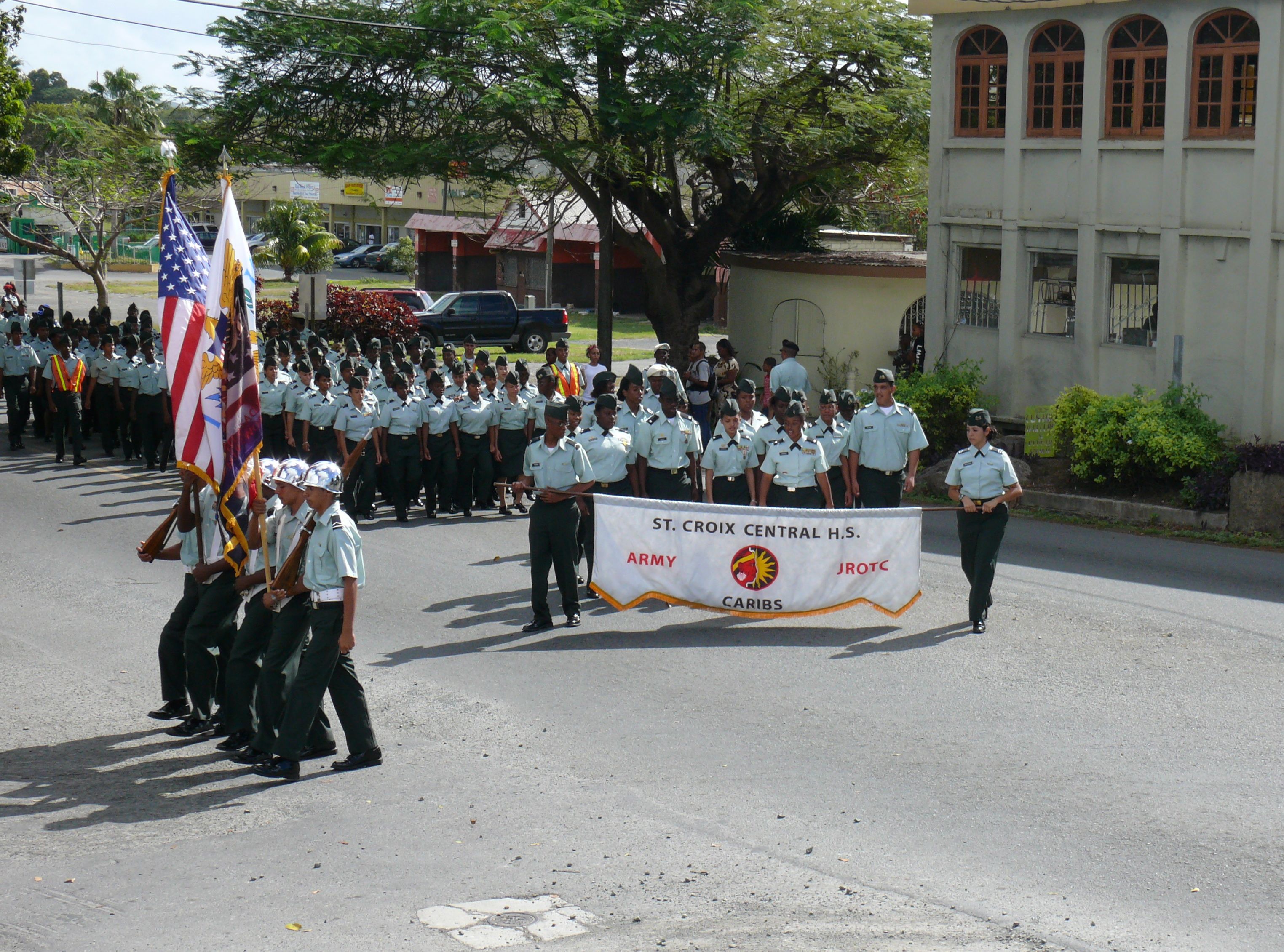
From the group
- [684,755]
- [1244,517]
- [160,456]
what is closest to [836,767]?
[684,755]

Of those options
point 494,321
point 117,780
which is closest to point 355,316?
point 494,321

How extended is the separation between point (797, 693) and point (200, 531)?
3.84 m

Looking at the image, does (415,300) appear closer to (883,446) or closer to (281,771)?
(883,446)

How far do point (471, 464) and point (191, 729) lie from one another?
26.4ft

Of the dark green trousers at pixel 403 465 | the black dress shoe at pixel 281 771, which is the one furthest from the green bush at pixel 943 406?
the black dress shoe at pixel 281 771

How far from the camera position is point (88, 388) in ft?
68.6

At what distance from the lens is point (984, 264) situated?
21.0 meters

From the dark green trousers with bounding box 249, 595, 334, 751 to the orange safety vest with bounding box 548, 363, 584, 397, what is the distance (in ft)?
29.5

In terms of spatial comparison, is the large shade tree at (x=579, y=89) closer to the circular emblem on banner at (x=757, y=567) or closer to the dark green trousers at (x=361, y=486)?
the dark green trousers at (x=361, y=486)

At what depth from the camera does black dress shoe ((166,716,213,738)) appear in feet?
29.1

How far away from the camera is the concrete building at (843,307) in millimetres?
25031

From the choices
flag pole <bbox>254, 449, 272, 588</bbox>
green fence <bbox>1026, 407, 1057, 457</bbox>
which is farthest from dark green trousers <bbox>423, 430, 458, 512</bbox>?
flag pole <bbox>254, 449, 272, 588</bbox>

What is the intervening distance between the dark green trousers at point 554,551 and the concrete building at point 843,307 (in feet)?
44.9

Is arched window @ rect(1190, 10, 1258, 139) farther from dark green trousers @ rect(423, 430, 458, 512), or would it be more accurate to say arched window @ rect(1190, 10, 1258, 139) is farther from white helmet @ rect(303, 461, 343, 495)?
white helmet @ rect(303, 461, 343, 495)
